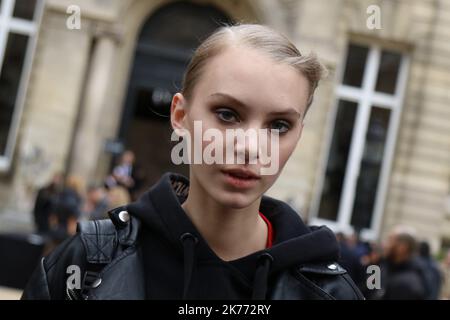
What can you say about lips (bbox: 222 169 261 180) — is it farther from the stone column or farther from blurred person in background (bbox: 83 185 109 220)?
the stone column

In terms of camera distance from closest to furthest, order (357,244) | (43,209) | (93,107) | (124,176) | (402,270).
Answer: (402,270), (43,209), (357,244), (124,176), (93,107)

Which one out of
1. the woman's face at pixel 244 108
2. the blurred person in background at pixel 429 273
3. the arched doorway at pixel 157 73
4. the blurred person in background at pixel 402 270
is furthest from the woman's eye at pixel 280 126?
the arched doorway at pixel 157 73

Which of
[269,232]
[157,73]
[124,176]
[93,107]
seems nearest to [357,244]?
[124,176]

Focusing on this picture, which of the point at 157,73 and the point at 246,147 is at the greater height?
the point at 157,73

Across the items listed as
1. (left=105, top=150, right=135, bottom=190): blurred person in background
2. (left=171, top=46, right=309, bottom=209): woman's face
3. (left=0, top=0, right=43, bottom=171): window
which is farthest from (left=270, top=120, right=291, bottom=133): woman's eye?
(left=0, top=0, right=43, bottom=171): window

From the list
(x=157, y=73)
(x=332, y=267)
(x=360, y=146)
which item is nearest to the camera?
(x=332, y=267)

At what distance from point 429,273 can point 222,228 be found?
A: 722cm

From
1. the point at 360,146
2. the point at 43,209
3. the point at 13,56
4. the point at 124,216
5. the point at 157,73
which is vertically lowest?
the point at 43,209

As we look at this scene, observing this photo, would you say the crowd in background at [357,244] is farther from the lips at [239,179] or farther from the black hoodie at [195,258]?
the lips at [239,179]

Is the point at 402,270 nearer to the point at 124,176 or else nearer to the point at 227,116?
the point at 227,116

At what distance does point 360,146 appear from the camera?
1573 cm

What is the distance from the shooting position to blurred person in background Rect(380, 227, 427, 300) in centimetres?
671

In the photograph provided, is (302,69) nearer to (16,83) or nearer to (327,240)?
(327,240)

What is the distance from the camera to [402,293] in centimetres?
664
